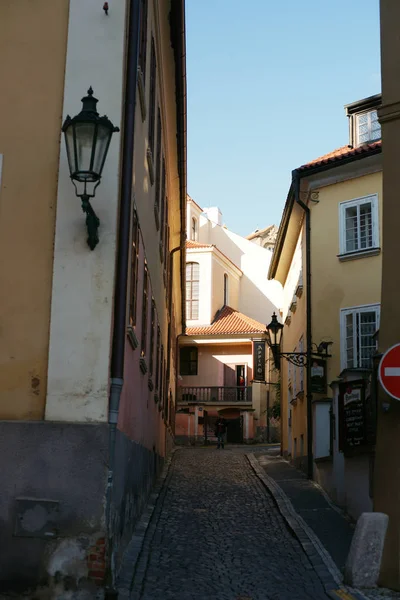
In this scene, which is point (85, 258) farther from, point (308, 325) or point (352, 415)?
point (308, 325)

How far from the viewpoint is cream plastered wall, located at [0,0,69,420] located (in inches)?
325

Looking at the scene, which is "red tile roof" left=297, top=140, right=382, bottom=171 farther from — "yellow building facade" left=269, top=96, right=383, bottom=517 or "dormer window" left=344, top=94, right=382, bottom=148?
"dormer window" left=344, top=94, right=382, bottom=148

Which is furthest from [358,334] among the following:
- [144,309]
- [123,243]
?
[123,243]

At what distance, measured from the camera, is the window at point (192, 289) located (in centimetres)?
4894

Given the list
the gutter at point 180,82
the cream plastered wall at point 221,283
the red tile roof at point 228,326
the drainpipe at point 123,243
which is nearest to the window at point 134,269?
the drainpipe at point 123,243

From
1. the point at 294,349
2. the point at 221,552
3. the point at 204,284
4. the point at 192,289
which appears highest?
the point at 204,284

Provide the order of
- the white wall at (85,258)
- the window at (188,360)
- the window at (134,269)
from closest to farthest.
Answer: the white wall at (85,258), the window at (134,269), the window at (188,360)

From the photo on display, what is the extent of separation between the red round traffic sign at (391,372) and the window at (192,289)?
39.9 m

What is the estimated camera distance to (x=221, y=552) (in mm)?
10852

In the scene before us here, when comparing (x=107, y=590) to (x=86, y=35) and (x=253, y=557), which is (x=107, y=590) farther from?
(x=86, y=35)

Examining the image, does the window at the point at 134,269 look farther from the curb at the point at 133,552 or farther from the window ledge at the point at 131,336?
the curb at the point at 133,552

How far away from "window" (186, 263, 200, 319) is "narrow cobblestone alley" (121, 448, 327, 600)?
31.4 metres

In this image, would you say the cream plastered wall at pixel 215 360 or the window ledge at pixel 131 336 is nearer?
the window ledge at pixel 131 336

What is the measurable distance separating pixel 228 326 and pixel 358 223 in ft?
90.2
